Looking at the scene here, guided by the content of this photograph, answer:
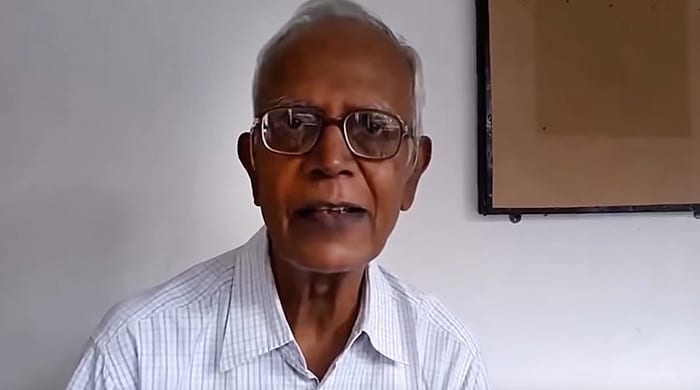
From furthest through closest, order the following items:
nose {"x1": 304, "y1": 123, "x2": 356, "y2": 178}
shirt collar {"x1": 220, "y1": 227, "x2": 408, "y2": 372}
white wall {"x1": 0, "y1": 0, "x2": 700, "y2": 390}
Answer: white wall {"x1": 0, "y1": 0, "x2": 700, "y2": 390}
shirt collar {"x1": 220, "y1": 227, "x2": 408, "y2": 372}
nose {"x1": 304, "y1": 123, "x2": 356, "y2": 178}

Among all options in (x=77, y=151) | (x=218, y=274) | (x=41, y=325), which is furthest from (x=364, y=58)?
(x=41, y=325)

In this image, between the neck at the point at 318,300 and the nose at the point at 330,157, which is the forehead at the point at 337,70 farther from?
the neck at the point at 318,300

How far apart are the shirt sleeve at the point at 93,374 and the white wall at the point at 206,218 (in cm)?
46

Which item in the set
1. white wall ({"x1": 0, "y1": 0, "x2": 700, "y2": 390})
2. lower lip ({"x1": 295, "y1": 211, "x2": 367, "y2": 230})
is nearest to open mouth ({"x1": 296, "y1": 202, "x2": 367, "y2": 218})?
lower lip ({"x1": 295, "y1": 211, "x2": 367, "y2": 230})

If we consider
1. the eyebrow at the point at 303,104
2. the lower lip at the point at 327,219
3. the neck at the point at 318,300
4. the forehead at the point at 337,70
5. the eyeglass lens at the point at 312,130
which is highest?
the forehead at the point at 337,70

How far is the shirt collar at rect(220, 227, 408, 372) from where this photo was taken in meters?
0.80

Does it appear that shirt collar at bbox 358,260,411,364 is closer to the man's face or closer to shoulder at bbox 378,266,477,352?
shoulder at bbox 378,266,477,352

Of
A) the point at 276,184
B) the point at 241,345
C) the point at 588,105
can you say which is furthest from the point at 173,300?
the point at 588,105

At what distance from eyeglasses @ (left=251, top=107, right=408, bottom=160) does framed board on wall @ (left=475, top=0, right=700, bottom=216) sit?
0.56 meters

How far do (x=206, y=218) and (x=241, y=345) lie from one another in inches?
18.5

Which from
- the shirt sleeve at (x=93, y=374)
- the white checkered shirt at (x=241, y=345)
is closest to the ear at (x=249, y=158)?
the white checkered shirt at (x=241, y=345)

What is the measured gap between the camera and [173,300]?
2.65 feet

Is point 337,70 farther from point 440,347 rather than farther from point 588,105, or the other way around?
point 588,105

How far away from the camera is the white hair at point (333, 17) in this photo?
76 centimetres
